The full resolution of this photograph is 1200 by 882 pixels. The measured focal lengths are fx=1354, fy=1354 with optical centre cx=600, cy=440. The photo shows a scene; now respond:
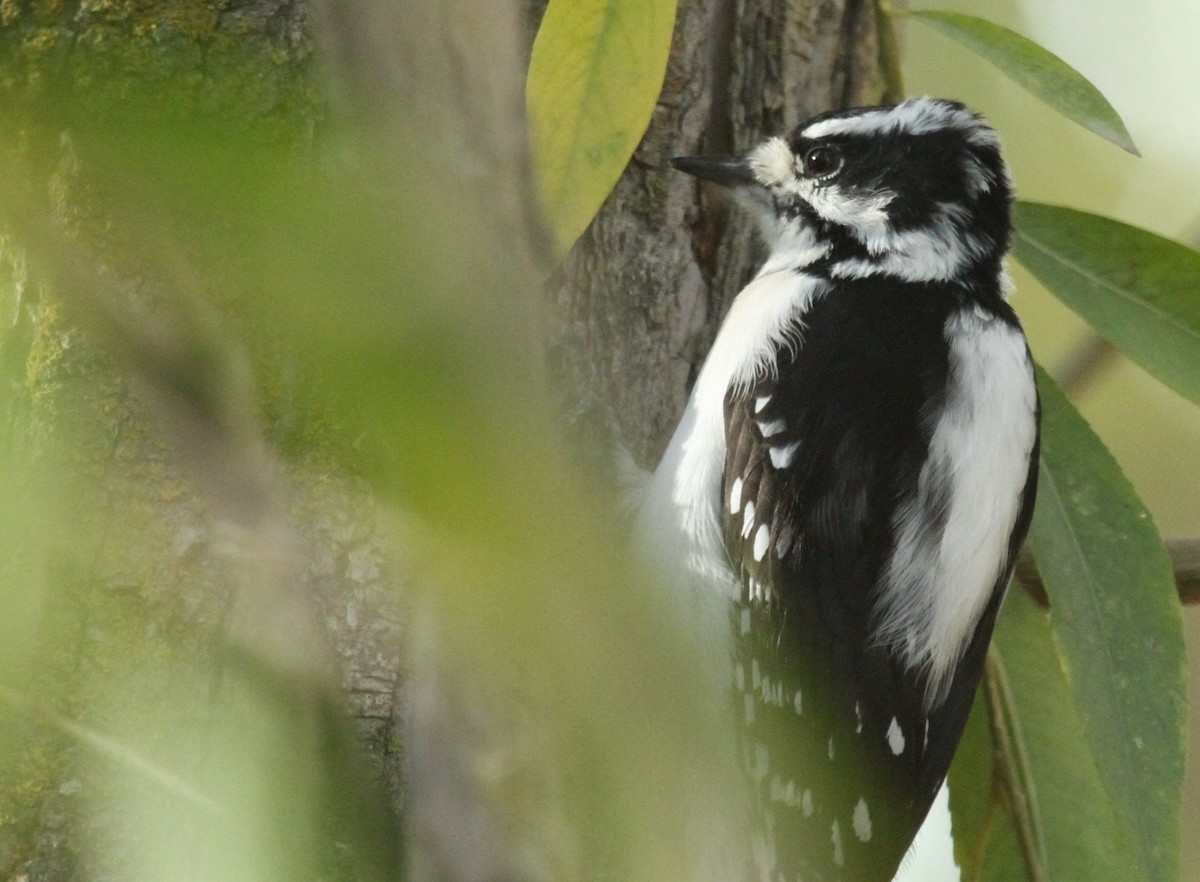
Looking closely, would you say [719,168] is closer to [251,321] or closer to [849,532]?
[849,532]

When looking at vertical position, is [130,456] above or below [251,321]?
below

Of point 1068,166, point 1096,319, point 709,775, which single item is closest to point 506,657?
point 709,775

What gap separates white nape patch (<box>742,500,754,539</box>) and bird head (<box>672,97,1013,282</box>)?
14.5 inches

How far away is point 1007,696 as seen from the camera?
5.31 feet

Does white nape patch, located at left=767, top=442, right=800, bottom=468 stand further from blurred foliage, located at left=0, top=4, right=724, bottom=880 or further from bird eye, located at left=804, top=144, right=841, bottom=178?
blurred foliage, located at left=0, top=4, right=724, bottom=880

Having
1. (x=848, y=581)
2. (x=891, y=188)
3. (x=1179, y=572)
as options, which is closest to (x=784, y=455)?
(x=848, y=581)

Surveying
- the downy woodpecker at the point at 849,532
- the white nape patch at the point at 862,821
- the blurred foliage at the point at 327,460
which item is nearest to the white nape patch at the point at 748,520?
the downy woodpecker at the point at 849,532

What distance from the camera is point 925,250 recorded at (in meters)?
1.66

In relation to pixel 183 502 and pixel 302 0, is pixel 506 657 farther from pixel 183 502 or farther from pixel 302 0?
pixel 302 0

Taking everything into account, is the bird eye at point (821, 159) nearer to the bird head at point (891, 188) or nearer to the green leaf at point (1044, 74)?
the bird head at point (891, 188)

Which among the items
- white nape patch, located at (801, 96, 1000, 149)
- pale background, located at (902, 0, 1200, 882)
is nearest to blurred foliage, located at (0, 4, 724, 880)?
white nape patch, located at (801, 96, 1000, 149)

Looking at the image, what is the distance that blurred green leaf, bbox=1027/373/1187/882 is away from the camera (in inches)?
54.2

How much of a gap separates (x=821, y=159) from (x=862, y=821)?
0.80 m

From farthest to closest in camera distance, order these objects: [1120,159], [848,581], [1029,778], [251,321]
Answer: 1. [1120,159]
2. [1029,778]
3. [848,581]
4. [251,321]
